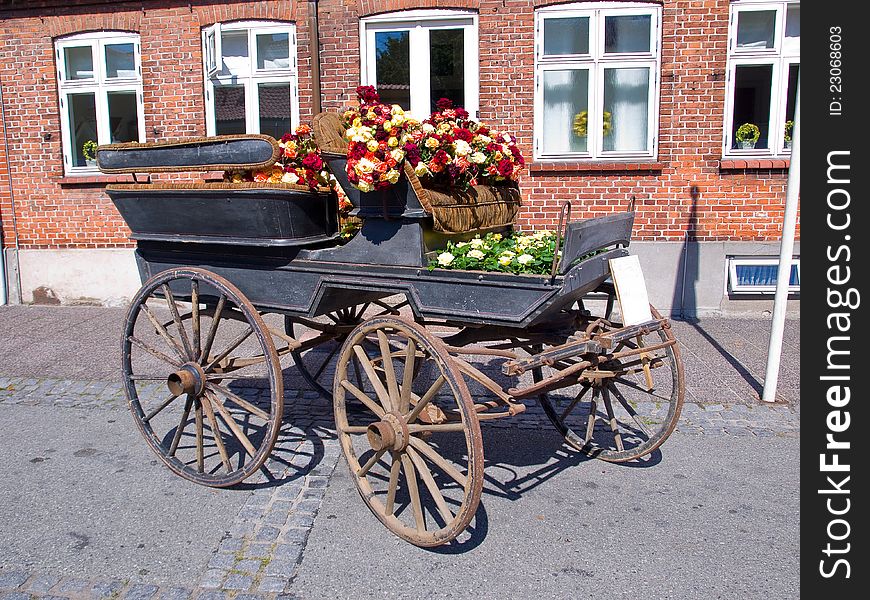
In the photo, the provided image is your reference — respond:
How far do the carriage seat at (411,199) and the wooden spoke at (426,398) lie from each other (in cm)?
78

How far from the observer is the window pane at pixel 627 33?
8094 mm

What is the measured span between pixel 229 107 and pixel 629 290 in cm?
672

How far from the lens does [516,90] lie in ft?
26.9

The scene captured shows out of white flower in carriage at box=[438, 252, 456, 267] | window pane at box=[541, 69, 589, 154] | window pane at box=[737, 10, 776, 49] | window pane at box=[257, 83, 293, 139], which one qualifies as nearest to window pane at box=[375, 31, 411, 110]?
window pane at box=[257, 83, 293, 139]

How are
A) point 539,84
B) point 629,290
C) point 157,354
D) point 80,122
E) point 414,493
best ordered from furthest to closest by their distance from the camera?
→ point 80,122 → point 539,84 → point 157,354 → point 629,290 → point 414,493

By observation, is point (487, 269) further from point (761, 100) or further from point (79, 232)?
point (79, 232)

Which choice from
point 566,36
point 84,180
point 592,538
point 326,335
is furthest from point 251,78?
point 592,538

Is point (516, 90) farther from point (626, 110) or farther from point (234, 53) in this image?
point (234, 53)

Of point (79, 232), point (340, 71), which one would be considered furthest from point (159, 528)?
point (79, 232)

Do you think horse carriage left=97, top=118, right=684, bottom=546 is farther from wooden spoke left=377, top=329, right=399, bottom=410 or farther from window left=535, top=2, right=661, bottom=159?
window left=535, top=2, right=661, bottom=159

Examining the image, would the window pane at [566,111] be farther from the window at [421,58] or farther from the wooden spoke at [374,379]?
the wooden spoke at [374,379]

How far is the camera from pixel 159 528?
140 inches

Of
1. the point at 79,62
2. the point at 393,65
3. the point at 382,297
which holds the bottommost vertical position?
the point at 382,297

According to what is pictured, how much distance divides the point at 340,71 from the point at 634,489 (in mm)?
6153
